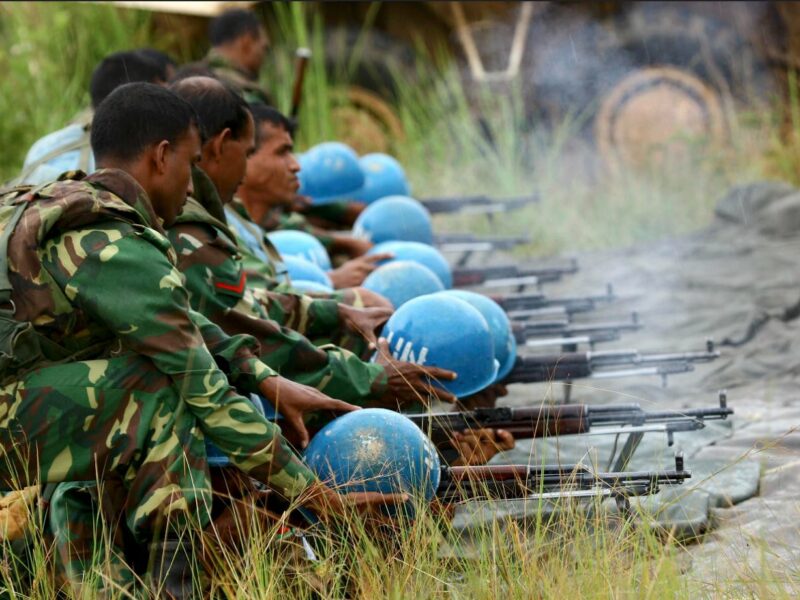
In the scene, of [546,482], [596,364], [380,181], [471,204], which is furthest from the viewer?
[471,204]

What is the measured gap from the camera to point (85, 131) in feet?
20.8

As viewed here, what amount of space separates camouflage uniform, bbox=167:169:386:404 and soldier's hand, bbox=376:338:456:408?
0.14 feet

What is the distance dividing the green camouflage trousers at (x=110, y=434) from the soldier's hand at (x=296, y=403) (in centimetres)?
46

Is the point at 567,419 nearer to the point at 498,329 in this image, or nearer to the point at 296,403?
the point at 498,329

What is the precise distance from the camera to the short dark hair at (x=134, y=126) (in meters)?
4.08

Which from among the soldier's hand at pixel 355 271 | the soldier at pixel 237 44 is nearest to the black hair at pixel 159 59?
the soldier's hand at pixel 355 271

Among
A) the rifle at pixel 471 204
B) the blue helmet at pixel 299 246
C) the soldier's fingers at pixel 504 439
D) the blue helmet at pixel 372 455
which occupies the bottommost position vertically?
the soldier's fingers at pixel 504 439

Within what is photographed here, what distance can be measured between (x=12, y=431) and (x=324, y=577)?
0.89 meters


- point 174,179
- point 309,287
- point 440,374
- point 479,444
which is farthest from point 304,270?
point 174,179

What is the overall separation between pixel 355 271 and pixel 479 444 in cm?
215

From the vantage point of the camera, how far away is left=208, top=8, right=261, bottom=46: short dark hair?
360 inches

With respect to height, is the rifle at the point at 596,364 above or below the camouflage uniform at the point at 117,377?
below

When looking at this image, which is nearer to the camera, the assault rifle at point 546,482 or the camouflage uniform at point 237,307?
the assault rifle at point 546,482

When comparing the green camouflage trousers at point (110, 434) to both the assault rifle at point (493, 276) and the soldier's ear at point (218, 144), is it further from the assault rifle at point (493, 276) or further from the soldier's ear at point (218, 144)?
the assault rifle at point (493, 276)
